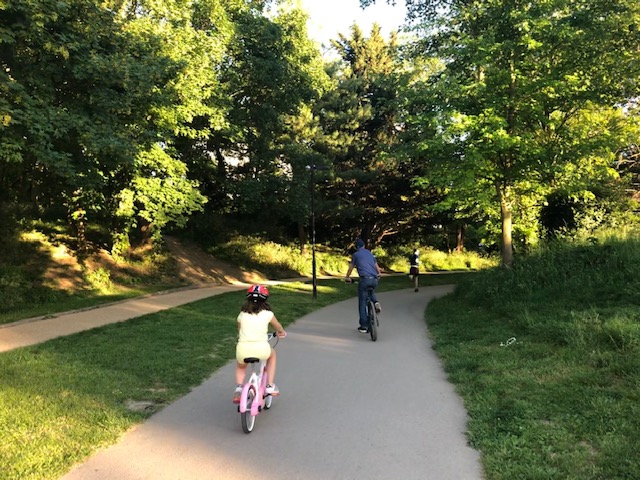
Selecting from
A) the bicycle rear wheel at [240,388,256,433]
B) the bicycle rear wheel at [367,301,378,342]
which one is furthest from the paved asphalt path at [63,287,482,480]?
the bicycle rear wheel at [367,301,378,342]

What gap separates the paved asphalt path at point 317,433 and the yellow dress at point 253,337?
71cm

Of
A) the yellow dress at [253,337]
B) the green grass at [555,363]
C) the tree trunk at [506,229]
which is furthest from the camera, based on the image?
the tree trunk at [506,229]

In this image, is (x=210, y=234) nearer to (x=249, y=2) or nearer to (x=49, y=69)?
(x=249, y=2)

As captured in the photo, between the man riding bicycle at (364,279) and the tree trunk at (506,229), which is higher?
the tree trunk at (506,229)

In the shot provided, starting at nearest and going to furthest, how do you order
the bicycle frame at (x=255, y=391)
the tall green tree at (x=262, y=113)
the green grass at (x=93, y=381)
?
the green grass at (x=93, y=381)
the bicycle frame at (x=255, y=391)
the tall green tree at (x=262, y=113)

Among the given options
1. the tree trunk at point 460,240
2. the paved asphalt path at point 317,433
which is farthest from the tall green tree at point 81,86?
the tree trunk at point 460,240

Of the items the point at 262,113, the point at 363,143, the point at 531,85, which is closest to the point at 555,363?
the point at 531,85

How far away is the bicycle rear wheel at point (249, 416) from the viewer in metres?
4.68

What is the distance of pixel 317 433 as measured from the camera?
4656mm

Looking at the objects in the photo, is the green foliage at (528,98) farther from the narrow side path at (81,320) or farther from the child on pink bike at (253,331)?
the child on pink bike at (253,331)

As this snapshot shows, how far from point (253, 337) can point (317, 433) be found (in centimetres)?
114

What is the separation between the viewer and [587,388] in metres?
5.43

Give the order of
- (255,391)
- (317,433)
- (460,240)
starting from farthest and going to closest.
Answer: (460,240)
(255,391)
(317,433)

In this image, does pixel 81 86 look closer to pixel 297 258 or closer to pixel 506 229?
pixel 506 229
